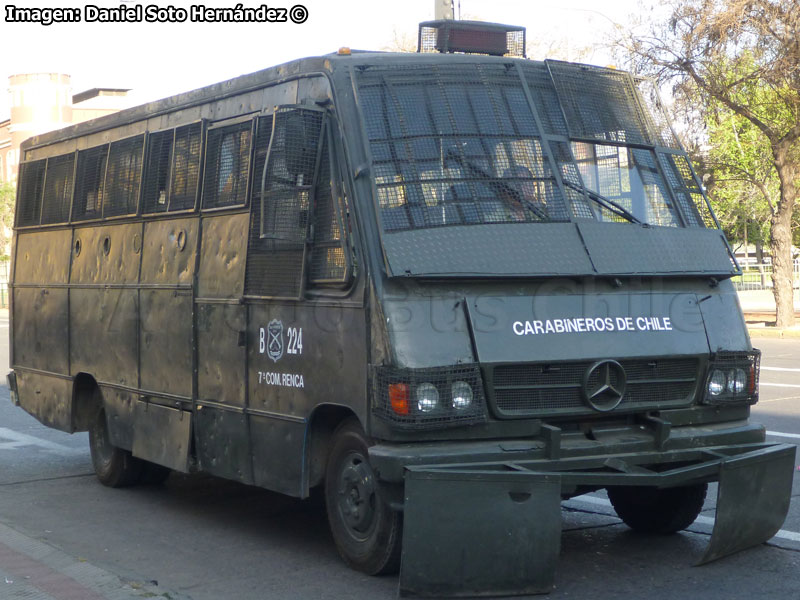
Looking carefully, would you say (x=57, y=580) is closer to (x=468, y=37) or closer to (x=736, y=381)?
(x=736, y=381)

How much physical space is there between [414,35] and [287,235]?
31.6m

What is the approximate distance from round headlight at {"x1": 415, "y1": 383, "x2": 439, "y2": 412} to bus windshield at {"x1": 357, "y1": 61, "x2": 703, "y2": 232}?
88 centimetres

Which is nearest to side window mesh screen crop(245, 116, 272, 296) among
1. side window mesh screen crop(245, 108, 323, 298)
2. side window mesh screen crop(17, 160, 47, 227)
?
side window mesh screen crop(245, 108, 323, 298)

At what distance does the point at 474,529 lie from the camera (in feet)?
17.2

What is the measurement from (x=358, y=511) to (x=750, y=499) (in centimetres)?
205

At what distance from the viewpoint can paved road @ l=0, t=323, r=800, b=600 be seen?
5.80 meters

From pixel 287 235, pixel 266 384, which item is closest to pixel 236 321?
pixel 266 384

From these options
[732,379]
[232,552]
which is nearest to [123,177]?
[232,552]

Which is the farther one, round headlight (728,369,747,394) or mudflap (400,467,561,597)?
round headlight (728,369,747,394)

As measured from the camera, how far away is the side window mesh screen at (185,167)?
25.5ft

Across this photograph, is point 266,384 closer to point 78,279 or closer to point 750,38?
point 78,279

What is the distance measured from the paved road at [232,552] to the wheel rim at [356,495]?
29cm

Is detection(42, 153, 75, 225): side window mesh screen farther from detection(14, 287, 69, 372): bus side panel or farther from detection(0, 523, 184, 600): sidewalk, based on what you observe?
detection(0, 523, 184, 600): sidewalk

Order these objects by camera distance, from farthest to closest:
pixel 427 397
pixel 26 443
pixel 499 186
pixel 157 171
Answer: pixel 26 443 < pixel 157 171 < pixel 499 186 < pixel 427 397
